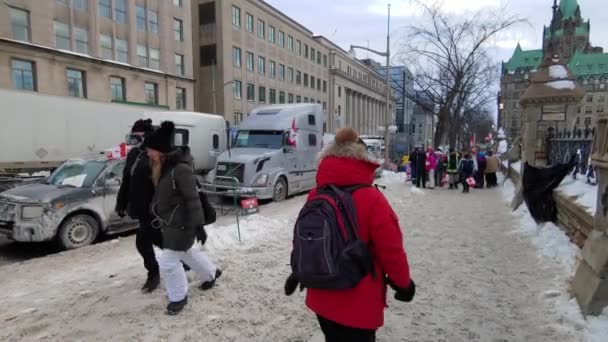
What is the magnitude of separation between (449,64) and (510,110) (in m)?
85.8

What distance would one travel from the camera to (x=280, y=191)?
1240 centimetres

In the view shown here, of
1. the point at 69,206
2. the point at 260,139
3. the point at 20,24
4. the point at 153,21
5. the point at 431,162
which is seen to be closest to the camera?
the point at 69,206

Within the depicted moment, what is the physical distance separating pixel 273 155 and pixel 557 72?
8.04m

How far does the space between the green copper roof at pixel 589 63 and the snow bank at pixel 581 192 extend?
11571cm

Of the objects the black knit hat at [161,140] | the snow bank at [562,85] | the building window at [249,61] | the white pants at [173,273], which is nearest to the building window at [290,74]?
the building window at [249,61]

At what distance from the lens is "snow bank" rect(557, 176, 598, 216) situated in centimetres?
468

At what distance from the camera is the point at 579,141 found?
602 cm

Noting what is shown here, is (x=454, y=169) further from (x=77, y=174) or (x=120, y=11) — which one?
(x=120, y=11)

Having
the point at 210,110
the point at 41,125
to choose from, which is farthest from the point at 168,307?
the point at 210,110

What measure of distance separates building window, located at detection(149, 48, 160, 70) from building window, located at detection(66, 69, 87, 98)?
277 inches

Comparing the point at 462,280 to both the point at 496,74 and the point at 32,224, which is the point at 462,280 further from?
the point at 496,74

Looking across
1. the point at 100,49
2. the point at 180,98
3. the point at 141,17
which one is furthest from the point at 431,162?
the point at 141,17

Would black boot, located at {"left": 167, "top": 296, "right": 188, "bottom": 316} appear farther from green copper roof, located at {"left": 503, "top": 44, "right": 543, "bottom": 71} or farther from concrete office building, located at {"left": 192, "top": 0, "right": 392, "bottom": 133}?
green copper roof, located at {"left": 503, "top": 44, "right": 543, "bottom": 71}

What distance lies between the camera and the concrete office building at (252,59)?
42.5 metres
